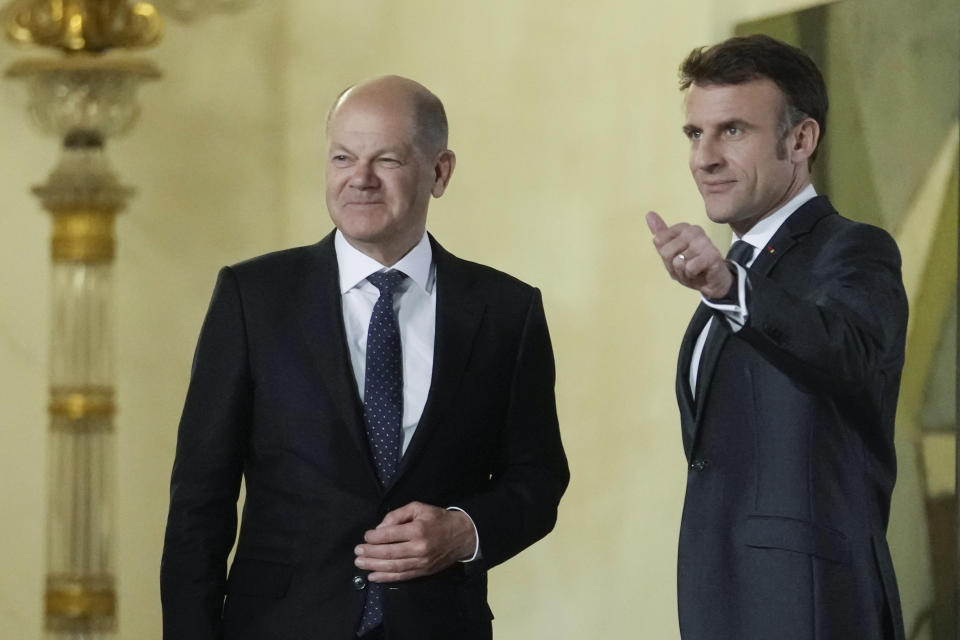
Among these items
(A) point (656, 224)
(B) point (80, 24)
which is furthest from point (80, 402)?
(A) point (656, 224)

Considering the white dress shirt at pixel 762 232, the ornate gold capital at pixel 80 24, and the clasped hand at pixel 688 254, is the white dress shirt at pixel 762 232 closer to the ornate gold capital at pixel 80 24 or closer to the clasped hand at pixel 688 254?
the clasped hand at pixel 688 254

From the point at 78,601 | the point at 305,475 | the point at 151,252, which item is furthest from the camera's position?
the point at 151,252

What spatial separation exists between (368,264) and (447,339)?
192 millimetres

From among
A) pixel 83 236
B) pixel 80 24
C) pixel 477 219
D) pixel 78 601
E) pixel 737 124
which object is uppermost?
pixel 80 24

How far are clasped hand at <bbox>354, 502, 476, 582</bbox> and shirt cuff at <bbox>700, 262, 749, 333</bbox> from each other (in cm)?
60

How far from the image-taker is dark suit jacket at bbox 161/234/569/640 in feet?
7.54

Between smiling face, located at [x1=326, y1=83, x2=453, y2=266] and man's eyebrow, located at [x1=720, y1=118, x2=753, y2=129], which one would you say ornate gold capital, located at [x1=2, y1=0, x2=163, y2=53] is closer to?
smiling face, located at [x1=326, y1=83, x2=453, y2=266]

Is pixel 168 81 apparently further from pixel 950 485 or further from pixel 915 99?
pixel 950 485

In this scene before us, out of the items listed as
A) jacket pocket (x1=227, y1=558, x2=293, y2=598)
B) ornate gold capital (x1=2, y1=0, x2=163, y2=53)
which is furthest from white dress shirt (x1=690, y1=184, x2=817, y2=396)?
ornate gold capital (x1=2, y1=0, x2=163, y2=53)

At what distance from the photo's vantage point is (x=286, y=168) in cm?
525

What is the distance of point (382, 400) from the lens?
2.35 m

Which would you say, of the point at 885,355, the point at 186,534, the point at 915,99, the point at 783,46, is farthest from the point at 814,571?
the point at 915,99

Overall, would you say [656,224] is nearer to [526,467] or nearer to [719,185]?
[719,185]

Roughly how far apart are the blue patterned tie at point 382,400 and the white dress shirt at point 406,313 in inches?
0.7
